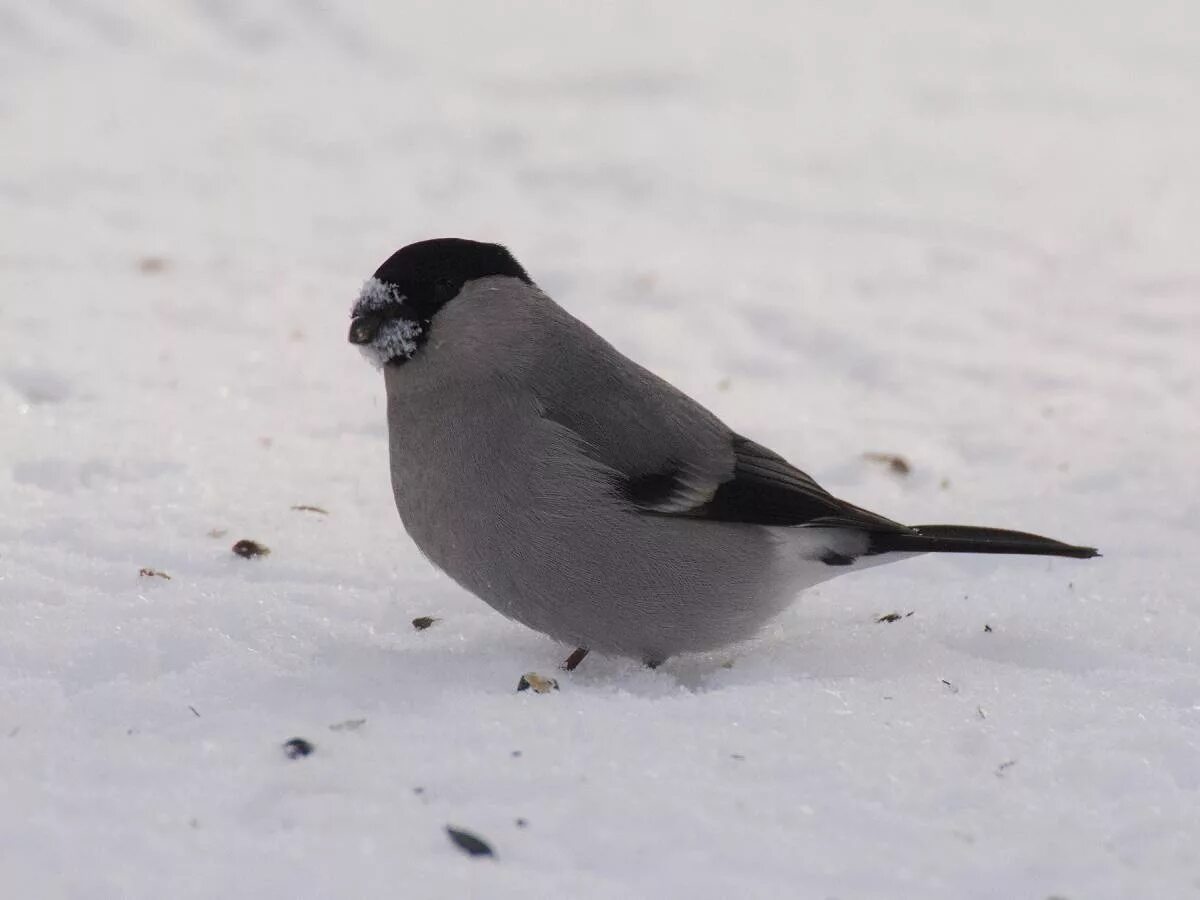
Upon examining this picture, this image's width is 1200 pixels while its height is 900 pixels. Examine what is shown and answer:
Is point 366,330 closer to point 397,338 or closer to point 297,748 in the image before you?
point 397,338

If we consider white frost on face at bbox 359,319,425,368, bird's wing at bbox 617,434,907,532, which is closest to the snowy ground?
bird's wing at bbox 617,434,907,532

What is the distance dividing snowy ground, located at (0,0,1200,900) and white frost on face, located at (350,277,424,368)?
756 millimetres

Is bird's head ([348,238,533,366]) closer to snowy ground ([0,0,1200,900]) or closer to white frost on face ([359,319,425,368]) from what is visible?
white frost on face ([359,319,425,368])

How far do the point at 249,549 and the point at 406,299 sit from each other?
1064 mm

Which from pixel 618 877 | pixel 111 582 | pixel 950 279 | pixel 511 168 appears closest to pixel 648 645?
pixel 618 877

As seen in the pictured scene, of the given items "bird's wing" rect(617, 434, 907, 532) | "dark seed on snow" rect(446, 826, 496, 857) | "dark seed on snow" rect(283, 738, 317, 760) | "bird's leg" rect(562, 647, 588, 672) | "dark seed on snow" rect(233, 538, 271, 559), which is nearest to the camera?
"dark seed on snow" rect(446, 826, 496, 857)

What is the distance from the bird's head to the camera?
3.89 metres

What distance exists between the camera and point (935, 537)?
4070mm

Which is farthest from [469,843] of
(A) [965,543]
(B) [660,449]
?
(A) [965,543]

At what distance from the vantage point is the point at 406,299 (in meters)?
3.89

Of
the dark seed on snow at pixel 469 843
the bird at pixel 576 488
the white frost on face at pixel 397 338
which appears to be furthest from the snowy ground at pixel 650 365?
the white frost on face at pixel 397 338

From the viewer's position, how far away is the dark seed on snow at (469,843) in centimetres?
276

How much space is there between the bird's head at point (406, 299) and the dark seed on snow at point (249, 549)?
2.92 ft

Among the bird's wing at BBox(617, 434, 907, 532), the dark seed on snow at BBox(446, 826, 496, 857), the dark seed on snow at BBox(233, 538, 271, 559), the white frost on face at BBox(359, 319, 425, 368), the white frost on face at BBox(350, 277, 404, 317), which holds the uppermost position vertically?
the white frost on face at BBox(350, 277, 404, 317)
